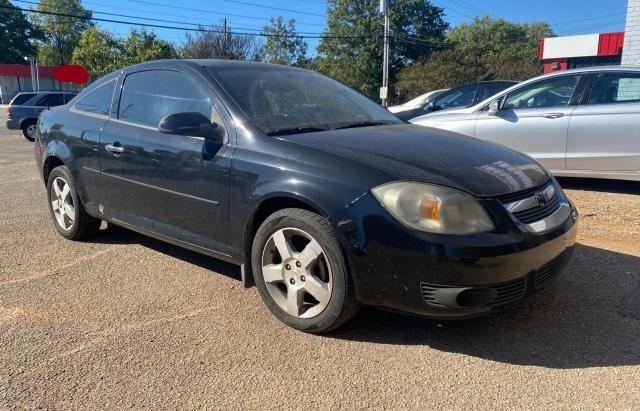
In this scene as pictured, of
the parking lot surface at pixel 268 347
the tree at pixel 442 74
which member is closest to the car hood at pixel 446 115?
the parking lot surface at pixel 268 347

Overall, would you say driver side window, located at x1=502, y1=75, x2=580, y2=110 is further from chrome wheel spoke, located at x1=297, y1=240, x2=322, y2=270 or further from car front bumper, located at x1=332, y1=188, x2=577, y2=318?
chrome wheel spoke, located at x1=297, y1=240, x2=322, y2=270

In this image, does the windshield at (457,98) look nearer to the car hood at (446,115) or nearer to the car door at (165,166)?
the car hood at (446,115)

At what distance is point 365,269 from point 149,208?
187 cm

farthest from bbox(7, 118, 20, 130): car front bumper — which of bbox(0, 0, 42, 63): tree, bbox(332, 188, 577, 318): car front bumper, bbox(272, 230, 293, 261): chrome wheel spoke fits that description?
bbox(0, 0, 42, 63): tree

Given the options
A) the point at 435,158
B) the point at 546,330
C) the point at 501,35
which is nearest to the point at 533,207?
the point at 435,158

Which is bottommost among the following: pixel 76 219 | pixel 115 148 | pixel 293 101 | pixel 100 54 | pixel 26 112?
pixel 76 219

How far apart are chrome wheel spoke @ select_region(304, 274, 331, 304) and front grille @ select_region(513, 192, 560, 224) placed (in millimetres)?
1072

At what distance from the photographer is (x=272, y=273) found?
10.3ft

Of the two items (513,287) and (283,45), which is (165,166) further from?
(283,45)

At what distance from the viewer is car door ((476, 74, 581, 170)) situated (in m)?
6.62

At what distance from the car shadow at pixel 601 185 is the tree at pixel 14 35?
75447 millimetres

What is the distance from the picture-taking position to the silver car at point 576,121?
6230 mm

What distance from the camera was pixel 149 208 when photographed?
12.7 feet

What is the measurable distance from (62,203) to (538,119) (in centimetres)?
554
